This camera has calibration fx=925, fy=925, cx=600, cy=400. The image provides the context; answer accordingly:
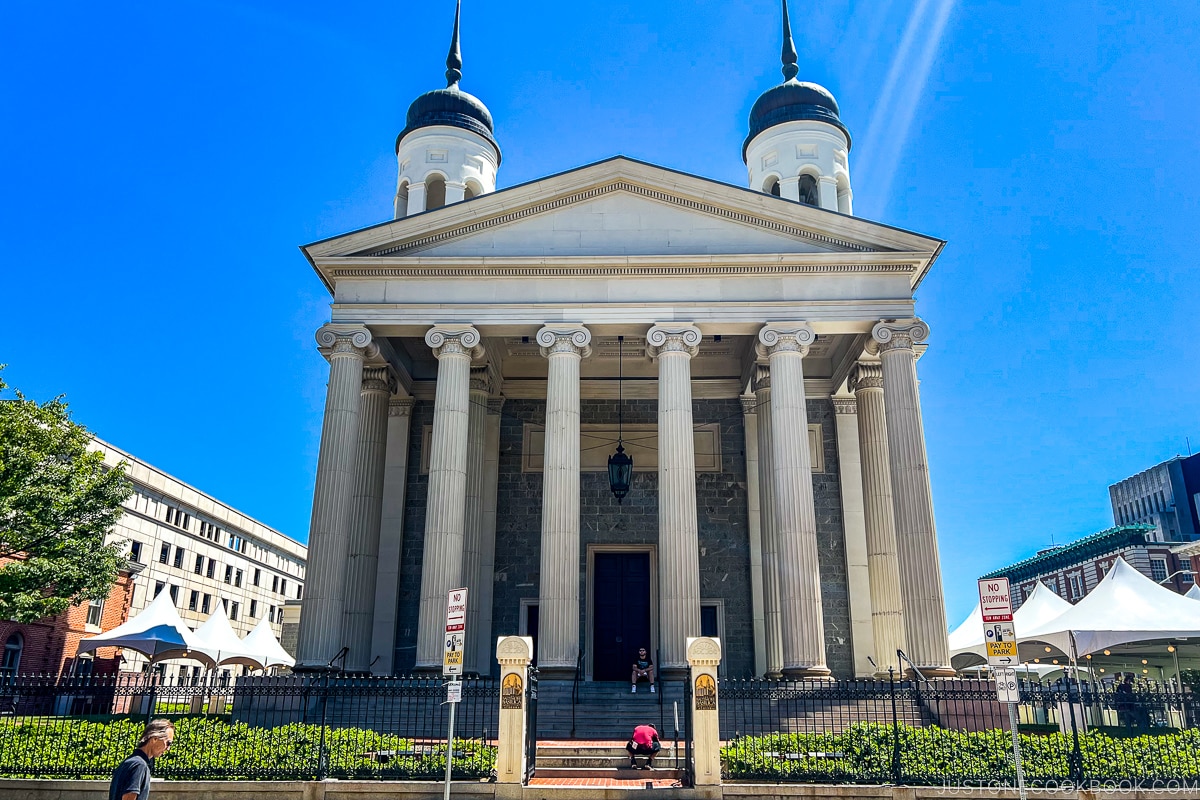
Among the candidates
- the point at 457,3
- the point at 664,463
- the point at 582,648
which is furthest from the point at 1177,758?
the point at 457,3

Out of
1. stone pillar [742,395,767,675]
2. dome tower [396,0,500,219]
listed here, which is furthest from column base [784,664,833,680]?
dome tower [396,0,500,219]

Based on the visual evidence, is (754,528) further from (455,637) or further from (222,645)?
(222,645)

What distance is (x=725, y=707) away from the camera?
18.1m

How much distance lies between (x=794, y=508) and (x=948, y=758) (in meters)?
8.38

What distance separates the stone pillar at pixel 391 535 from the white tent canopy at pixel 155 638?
5461 mm

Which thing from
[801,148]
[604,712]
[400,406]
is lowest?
[604,712]

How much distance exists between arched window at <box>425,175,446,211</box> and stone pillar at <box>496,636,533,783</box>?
73.2ft

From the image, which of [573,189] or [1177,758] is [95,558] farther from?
[1177,758]

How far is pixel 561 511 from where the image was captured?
2098cm

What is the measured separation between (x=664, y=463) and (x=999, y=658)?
36.5 feet

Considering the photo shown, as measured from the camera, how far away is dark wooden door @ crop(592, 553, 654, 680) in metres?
25.5

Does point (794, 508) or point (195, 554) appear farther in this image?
point (195, 554)

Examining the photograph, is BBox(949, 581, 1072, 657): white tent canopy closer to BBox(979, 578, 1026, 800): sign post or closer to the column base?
the column base

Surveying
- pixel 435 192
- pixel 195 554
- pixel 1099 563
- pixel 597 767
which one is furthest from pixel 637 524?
pixel 1099 563
